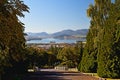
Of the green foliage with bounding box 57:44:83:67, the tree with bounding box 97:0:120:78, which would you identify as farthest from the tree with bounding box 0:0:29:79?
the green foliage with bounding box 57:44:83:67

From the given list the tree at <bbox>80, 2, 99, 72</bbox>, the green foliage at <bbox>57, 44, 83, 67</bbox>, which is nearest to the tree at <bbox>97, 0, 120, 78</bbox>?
the tree at <bbox>80, 2, 99, 72</bbox>

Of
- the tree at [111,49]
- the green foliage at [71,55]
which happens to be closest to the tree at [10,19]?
the tree at [111,49]

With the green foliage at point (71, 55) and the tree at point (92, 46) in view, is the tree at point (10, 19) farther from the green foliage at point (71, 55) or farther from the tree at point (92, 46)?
the green foliage at point (71, 55)

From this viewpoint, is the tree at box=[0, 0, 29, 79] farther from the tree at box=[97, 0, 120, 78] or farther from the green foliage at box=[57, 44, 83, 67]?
the green foliage at box=[57, 44, 83, 67]

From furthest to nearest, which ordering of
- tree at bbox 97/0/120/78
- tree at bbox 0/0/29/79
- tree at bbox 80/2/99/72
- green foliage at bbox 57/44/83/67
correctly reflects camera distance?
green foliage at bbox 57/44/83/67 → tree at bbox 80/2/99/72 → tree at bbox 97/0/120/78 → tree at bbox 0/0/29/79

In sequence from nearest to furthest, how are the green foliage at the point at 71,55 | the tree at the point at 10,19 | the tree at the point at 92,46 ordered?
the tree at the point at 10,19, the tree at the point at 92,46, the green foliage at the point at 71,55

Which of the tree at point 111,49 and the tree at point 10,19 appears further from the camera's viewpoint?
the tree at point 111,49

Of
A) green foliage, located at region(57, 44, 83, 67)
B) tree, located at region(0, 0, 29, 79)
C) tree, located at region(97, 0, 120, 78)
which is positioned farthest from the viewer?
green foliage, located at region(57, 44, 83, 67)

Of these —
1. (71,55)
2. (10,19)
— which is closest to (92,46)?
(71,55)

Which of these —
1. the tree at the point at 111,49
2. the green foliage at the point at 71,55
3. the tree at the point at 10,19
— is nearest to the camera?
the tree at the point at 10,19

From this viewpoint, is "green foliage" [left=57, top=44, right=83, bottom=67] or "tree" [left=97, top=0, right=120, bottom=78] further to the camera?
"green foliage" [left=57, top=44, right=83, bottom=67]

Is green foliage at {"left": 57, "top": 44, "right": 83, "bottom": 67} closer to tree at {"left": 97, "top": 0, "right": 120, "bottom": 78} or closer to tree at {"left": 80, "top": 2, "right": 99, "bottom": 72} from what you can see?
tree at {"left": 80, "top": 2, "right": 99, "bottom": 72}

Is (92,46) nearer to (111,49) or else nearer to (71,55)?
(111,49)

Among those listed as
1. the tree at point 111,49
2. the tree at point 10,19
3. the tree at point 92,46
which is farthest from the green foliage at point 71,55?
the tree at point 10,19
